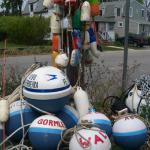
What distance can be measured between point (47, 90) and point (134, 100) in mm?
1441

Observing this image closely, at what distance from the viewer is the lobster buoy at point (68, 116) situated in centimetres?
511

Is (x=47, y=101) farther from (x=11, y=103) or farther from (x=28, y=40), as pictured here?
(x=28, y=40)

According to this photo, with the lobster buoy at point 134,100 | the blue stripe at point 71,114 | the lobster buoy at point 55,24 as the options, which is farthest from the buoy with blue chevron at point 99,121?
the lobster buoy at point 55,24

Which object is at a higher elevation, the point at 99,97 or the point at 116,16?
the point at 99,97

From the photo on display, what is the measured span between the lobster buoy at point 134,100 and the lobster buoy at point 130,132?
74cm

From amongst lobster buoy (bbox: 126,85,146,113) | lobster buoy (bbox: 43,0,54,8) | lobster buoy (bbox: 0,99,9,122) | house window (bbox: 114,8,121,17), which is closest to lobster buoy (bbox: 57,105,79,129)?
lobster buoy (bbox: 0,99,9,122)

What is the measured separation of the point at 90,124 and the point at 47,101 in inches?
19.3

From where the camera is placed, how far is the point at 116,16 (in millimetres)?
68125

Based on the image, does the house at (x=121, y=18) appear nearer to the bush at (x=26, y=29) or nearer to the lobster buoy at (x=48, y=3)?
the bush at (x=26, y=29)

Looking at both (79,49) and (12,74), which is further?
(12,74)

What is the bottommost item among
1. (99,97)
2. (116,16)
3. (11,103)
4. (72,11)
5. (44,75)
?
(116,16)

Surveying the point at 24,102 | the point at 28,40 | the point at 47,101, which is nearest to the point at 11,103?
the point at 24,102

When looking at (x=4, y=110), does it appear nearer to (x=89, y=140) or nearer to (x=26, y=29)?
(x=89, y=140)

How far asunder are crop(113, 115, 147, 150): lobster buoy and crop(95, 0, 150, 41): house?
191ft
